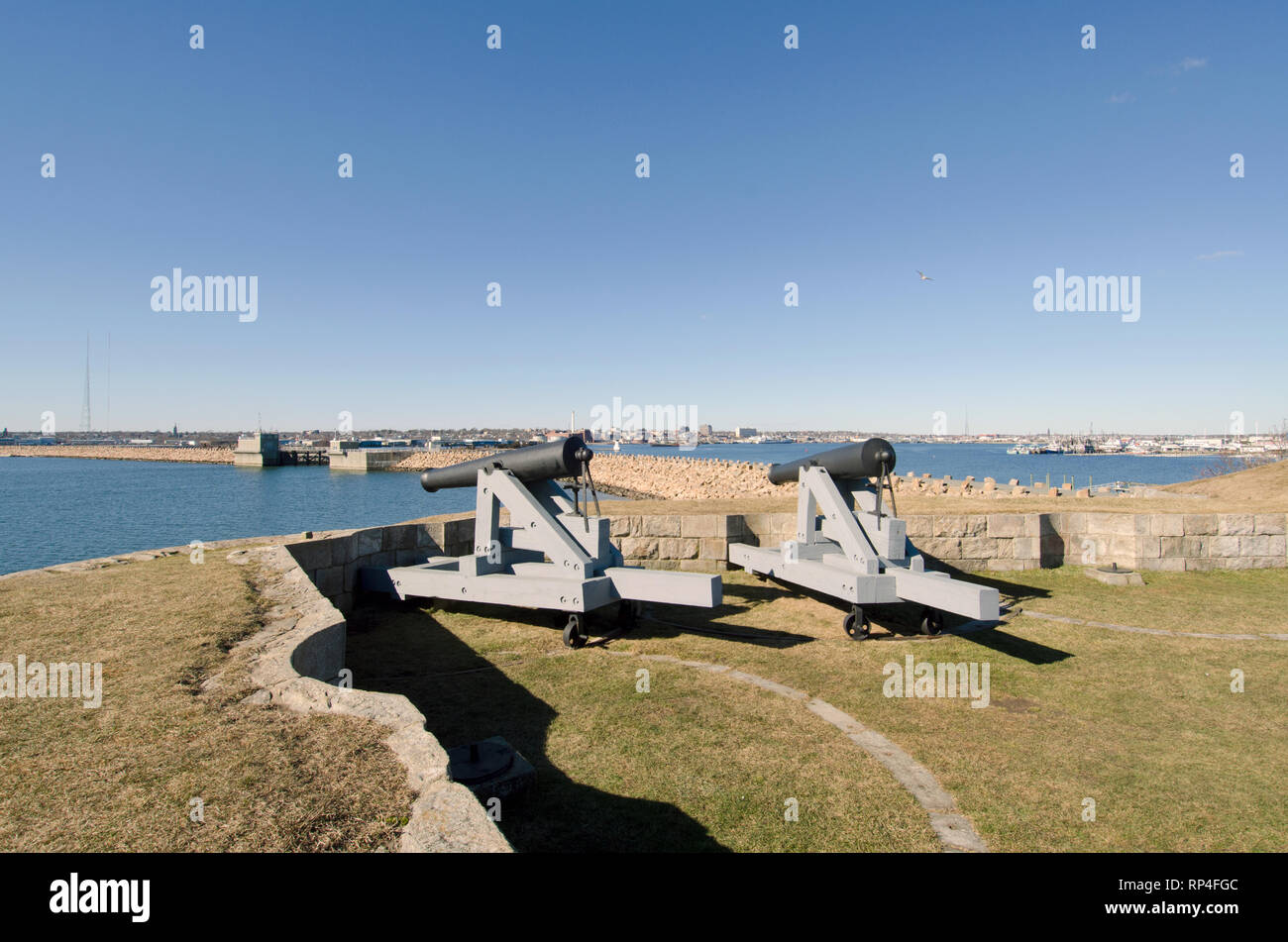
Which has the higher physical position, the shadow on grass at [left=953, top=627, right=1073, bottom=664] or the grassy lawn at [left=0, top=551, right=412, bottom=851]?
the grassy lawn at [left=0, top=551, right=412, bottom=851]

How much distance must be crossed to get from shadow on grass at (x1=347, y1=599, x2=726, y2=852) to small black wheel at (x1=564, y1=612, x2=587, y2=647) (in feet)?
2.36

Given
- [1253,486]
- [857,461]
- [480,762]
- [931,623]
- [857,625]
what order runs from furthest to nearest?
[1253,486], [857,461], [931,623], [857,625], [480,762]

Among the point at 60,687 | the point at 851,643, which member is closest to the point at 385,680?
the point at 60,687

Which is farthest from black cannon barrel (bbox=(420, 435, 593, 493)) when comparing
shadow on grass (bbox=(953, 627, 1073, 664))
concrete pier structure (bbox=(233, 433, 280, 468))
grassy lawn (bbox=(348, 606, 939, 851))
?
concrete pier structure (bbox=(233, 433, 280, 468))

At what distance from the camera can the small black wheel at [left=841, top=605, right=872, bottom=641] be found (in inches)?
283

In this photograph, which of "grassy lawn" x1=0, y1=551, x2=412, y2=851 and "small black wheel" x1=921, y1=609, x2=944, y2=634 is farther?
"small black wheel" x1=921, y1=609, x2=944, y2=634

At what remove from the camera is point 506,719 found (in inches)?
190

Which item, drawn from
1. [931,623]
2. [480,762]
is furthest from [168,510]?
[480,762]

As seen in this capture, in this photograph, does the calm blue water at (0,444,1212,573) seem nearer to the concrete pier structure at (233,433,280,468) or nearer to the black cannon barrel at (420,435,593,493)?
the black cannon barrel at (420,435,593,493)

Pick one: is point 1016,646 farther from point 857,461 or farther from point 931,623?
point 857,461

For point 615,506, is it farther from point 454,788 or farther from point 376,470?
point 376,470

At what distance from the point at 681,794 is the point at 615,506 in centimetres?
832

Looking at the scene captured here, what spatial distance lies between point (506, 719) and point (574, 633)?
6.88 feet

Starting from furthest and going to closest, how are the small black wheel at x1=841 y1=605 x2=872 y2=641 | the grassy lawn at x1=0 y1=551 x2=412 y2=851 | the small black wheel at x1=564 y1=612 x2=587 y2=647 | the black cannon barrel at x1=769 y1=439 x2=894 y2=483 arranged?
the black cannon barrel at x1=769 y1=439 x2=894 y2=483
the small black wheel at x1=841 y1=605 x2=872 y2=641
the small black wheel at x1=564 y1=612 x2=587 y2=647
the grassy lawn at x1=0 y1=551 x2=412 y2=851
